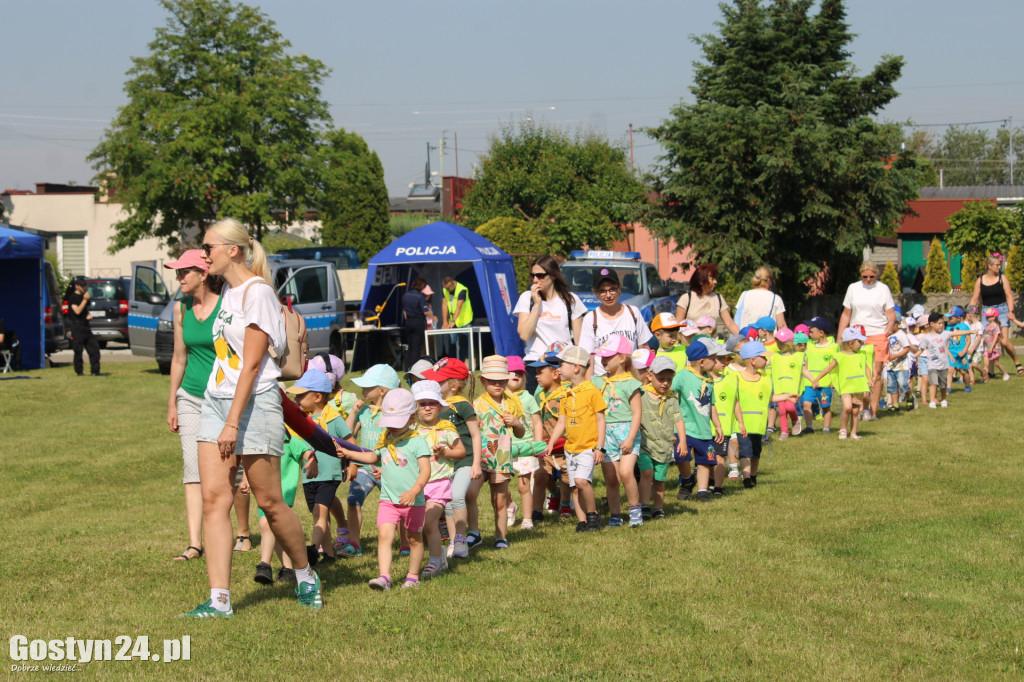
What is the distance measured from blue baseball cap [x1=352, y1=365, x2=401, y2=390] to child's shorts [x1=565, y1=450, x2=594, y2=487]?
1597mm

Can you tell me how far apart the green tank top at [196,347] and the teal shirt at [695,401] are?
162 inches

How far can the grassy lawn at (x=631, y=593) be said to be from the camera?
516cm

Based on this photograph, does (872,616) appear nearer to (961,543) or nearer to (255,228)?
(961,543)

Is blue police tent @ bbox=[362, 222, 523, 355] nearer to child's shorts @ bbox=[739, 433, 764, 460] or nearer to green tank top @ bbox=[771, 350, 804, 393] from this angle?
green tank top @ bbox=[771, 350, 804, 393]

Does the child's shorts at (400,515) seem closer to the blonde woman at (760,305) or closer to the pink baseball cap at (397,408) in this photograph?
the pink baseball cap at (397,408)

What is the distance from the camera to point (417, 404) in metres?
6.69

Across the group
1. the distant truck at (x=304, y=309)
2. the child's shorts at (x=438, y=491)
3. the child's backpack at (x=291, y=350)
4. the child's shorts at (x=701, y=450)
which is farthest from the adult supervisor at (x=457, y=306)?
the child's shorts at (x=438, y=491)

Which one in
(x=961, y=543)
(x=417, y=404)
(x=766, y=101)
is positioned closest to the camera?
(x=417, y=404)

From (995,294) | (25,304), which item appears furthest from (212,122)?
(995,294)

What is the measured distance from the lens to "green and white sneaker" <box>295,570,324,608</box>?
6.05 meters

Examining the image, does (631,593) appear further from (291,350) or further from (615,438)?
(291,350)

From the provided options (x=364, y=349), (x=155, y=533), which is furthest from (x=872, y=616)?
(x=364, y=349)

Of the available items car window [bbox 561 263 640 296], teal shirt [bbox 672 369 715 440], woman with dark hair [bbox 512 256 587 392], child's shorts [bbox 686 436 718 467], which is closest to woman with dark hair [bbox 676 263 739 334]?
teal shirt [bbox 672 369 715 440]

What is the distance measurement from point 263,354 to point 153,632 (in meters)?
1.54
